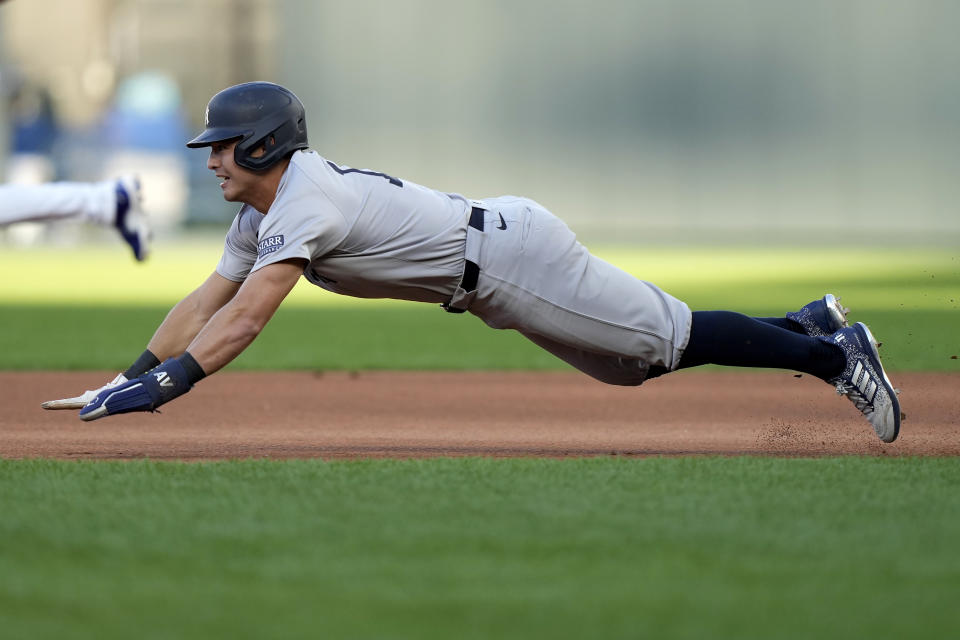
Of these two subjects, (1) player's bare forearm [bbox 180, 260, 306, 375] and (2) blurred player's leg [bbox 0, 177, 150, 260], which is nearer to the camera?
(1) player's bare forearm [bbox 180, 260, 306, 375]

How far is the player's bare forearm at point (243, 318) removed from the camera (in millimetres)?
4645

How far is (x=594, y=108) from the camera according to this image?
34.2 m

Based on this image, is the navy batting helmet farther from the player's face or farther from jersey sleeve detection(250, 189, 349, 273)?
jersey sleeve detection(250, 189, 349, 273)

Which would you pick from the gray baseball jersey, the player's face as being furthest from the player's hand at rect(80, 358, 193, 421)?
the player's face

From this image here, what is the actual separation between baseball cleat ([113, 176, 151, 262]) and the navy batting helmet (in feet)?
8.43

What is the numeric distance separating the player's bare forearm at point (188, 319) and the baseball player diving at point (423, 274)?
0.08m

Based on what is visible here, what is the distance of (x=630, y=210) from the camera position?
34.4m

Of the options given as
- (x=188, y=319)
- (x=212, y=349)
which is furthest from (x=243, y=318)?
(x=188, y=319)

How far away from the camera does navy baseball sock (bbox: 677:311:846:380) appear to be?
17.2ft

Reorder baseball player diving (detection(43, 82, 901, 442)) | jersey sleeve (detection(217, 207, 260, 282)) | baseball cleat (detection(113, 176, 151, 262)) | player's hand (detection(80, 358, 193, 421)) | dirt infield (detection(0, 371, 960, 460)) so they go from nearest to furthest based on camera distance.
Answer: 1. player's hand (detection(80, 358, 193, 421))
2. baseball player diving (detection(43, 82, 901, 442))
3. jersey sleeve (detection(217, 207, 260, 282))
4. dirt infield (detection(0, 371, 960, 460))
5. baseball cleat (detection(113, 176, 151, 262))

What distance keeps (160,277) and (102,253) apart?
339 inches

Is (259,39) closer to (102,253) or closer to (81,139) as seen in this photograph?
(81,139)

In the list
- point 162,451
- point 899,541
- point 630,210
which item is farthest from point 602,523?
point 630,210

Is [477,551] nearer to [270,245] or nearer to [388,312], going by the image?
[270,245]
